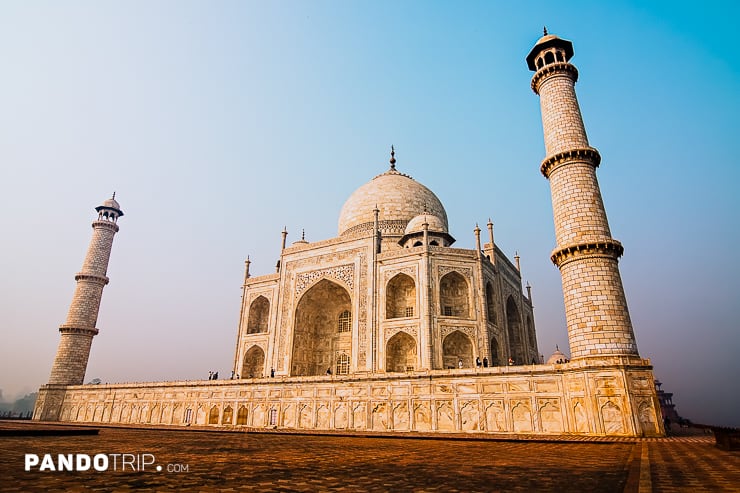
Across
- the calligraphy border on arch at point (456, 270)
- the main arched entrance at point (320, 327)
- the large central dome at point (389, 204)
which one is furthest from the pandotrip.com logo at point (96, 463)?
the large central dome at point (389, 204)

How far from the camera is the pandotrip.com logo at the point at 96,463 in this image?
3382mm

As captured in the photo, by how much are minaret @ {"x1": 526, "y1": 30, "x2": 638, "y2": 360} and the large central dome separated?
13.3 m

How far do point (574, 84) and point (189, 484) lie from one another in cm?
1637

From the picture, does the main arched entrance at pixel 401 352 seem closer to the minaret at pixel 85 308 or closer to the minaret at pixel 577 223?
the minaret at pixel 577 223

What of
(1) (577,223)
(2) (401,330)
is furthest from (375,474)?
(2) (401,330)

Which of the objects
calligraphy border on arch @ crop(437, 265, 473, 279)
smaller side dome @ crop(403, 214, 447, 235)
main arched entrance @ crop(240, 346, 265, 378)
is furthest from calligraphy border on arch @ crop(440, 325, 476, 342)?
main arched entrance @ crop(240, 346, 265, 378)

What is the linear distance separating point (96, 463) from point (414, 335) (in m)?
16.3

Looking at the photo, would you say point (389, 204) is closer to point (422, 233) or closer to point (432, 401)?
point (422, 233)

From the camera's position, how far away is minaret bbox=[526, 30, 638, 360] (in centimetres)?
1115

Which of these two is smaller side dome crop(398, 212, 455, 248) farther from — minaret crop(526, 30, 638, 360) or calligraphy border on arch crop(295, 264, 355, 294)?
minaret crop(526, 30, 638, 360)

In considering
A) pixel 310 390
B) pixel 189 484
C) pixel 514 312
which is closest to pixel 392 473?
pixel 189 484

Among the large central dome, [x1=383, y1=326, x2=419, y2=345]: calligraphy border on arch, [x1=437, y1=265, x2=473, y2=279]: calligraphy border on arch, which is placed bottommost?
[x1=383, y1=326, x2=419, y2=345]: calligraphy border on arch

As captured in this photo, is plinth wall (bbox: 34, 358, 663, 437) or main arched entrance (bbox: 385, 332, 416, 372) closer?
plinth wall (bbox: 34, 358, 663, 437)

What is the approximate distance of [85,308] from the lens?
2591 cm
